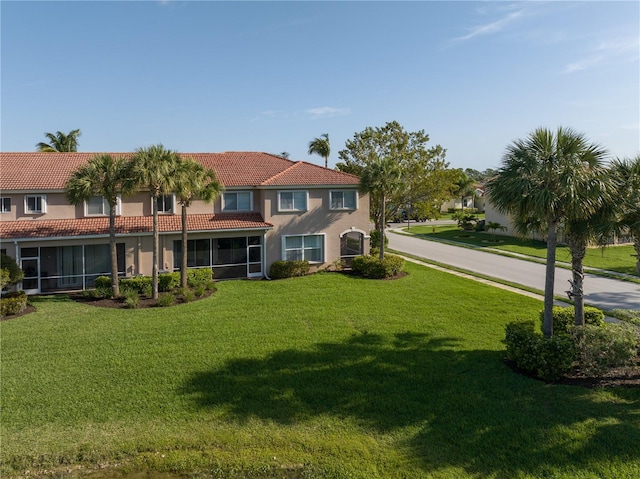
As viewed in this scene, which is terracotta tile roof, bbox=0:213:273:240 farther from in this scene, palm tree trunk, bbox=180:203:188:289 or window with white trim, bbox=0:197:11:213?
palm tree trunk, bbox=180:203:188:289

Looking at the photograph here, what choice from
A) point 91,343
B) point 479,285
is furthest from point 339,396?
point 479,285

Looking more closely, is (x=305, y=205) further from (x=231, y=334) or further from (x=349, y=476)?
(x=349, y=476)

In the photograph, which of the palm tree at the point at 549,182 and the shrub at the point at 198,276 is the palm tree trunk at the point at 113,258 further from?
the palm tree at the point at 549,182

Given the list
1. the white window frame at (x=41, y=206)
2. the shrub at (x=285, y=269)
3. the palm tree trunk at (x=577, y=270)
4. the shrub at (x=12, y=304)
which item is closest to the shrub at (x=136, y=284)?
the shrub at (x=12, y=304)

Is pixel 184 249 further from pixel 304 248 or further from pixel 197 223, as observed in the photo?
pixel 304 248

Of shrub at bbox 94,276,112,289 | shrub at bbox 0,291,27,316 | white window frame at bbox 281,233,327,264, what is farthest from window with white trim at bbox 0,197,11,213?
white window frame at bbox 281,233,327,264
